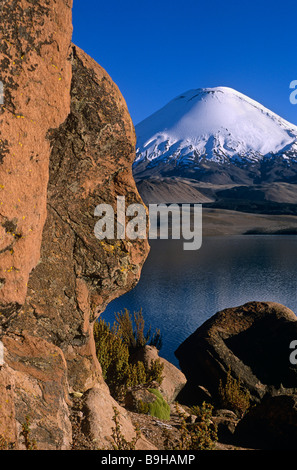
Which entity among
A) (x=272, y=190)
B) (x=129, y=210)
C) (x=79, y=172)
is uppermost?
(x=272, y=190)

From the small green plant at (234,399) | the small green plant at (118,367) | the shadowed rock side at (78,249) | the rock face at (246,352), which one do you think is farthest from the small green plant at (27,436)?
the rock face at (246,352)

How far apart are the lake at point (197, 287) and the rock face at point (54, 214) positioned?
479 centimetres

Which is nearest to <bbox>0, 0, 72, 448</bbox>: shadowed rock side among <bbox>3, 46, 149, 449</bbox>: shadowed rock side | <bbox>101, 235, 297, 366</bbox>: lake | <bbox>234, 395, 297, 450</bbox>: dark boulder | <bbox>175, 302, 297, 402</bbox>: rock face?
<bbox>3, 46, 149, 449</bbox>: shadowed rock side

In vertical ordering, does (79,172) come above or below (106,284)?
above

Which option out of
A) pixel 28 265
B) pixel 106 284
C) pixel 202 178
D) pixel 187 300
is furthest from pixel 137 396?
pixel 202 178

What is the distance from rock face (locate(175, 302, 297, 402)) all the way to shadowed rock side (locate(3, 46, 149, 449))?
2.51 metres

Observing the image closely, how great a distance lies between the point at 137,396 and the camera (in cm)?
458

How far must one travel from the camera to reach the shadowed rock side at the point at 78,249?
11.0 feet

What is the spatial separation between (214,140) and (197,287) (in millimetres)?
165616

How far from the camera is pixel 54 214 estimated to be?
373cm

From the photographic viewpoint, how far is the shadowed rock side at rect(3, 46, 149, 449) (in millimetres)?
3365

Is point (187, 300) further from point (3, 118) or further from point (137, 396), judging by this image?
point (3, 118)

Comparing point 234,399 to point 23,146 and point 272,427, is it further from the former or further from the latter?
point 23,146
